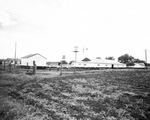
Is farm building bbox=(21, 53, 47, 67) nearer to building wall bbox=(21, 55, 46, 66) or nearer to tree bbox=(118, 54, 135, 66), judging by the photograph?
building wall bbox=(21, 55, 46, 66)

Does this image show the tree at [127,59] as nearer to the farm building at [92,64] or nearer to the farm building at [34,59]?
the farm building at [92,64]

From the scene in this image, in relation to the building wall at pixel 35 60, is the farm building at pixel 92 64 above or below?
below

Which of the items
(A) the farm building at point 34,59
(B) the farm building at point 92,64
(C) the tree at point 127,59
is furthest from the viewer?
(C) the tree at point 127,59

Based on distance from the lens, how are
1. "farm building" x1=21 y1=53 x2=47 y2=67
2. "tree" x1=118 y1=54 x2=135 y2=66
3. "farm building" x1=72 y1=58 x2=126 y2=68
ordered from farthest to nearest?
"tree" x1=118 y1=54 x2=135 y2=66
"farm building" x1=72 y1=58 x2=126 y2=68
"farm building" x1=21 y1=53 x2=47 y2=67

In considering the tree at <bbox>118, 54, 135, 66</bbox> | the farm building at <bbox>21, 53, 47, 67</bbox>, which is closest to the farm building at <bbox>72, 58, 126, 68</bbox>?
the farm building at <bbox>21, 53, 47, 67</bbox>

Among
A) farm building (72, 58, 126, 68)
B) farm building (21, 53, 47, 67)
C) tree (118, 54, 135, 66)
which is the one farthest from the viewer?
tree (118, 54, 135, 66)

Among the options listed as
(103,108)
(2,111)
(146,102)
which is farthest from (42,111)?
(146,102)

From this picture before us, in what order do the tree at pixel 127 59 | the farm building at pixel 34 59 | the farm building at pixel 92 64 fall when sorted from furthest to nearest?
1. the tree at pixel 127 59
2. the farm building at pixel 92 64
3. the farm building at pixel 34 59

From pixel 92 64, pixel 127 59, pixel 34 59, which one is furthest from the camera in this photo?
pixel 127 59

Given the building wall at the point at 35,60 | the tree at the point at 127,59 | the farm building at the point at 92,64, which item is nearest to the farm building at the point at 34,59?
the building wall at the point at 35,60

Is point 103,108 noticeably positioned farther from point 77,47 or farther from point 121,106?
point 77,47

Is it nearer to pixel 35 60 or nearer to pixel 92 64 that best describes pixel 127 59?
pixel 92 64

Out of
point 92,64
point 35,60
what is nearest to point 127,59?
point 92,64

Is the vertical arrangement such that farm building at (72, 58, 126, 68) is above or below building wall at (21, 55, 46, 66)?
below
